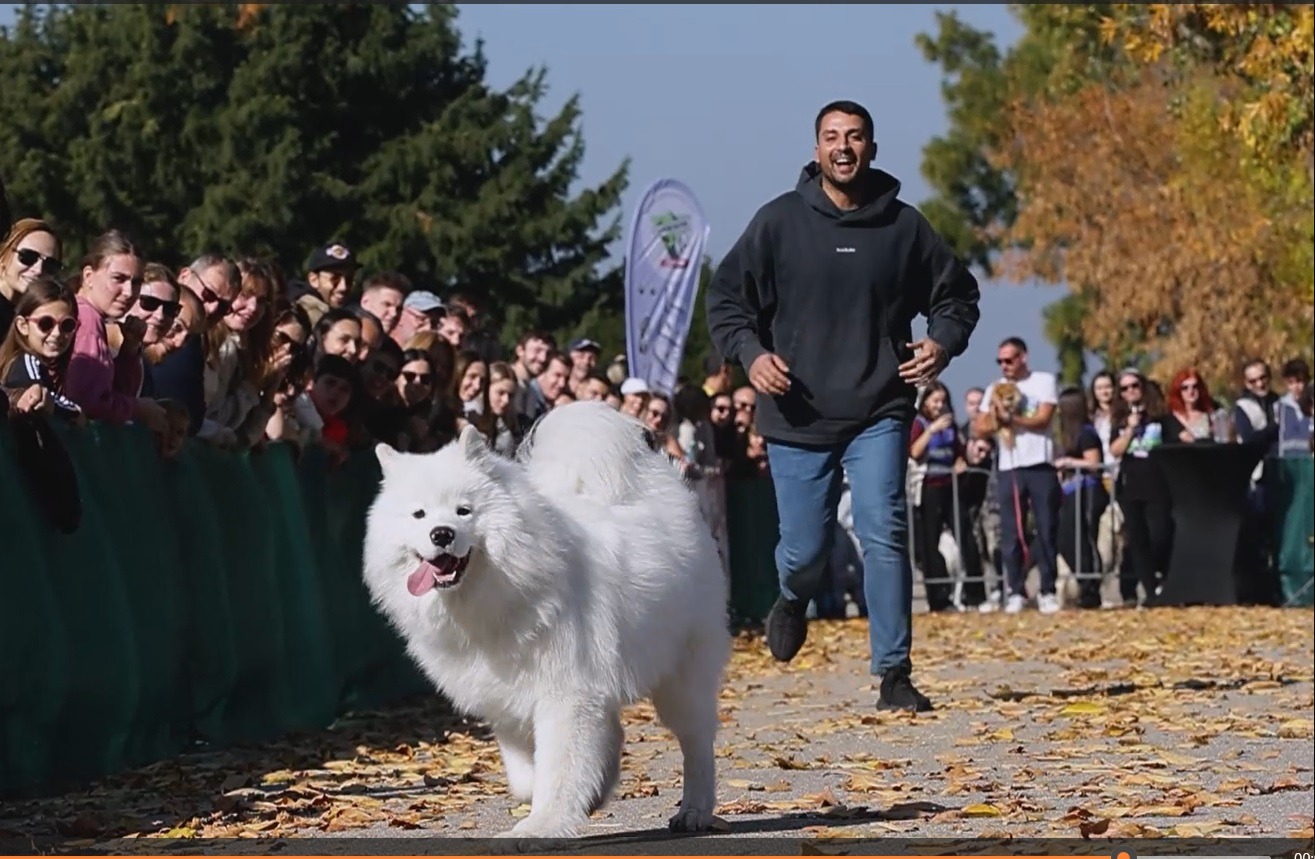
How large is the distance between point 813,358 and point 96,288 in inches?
123

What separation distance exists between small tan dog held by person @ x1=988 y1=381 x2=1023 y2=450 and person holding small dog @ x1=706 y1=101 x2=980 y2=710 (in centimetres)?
1223

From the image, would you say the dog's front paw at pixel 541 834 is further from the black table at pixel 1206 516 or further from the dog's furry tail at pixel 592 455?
the black table at pixel 1206 516

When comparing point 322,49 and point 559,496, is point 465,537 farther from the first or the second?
point 322,49

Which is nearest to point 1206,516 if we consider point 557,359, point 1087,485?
point 1087,485

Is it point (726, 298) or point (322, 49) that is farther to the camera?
point (322, 49)

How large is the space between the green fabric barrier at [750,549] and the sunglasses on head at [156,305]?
1182 centimetres

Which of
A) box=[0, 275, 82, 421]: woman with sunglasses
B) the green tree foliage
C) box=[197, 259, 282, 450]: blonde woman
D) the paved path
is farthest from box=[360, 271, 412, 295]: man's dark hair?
the green tree foliage

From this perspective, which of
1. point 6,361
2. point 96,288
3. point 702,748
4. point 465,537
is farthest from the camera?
point 96,288

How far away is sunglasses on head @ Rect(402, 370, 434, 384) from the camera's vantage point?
49.4ft

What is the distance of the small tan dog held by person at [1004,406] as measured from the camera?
2400cm

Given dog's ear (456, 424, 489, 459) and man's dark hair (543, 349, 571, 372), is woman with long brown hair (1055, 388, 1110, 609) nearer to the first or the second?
man's dark hair (543, 349, 571, 372)

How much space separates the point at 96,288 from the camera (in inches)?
449

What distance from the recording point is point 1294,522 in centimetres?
2612

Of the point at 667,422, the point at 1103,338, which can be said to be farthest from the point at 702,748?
the point at 1103,338
